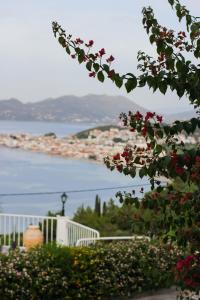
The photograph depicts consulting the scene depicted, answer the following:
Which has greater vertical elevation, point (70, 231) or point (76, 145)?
point (76, 145)

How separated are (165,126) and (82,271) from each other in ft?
17.1

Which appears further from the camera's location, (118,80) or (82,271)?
(82,271)

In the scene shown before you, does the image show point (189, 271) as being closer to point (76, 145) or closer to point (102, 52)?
point (102, 52)

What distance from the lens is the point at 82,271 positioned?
8.36 meters

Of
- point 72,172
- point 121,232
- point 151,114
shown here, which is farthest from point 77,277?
point 72,172

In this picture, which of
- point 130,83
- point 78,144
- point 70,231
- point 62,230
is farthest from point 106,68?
point 78,144

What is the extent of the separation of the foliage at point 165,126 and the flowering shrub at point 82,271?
12.1 feet

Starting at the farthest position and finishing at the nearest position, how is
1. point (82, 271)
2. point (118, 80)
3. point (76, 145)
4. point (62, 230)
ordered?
point (76, 145), point (62, 230), point (82, 271), point (118, 80)

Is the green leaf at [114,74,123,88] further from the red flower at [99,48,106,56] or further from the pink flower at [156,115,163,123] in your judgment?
the pink flower at [156,115,163,123]

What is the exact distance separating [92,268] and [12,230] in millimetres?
3178

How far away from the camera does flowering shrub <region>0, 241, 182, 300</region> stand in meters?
A: 7.77

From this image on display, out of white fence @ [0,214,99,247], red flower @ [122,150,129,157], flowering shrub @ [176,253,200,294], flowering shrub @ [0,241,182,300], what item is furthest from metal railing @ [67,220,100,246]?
red flower @ [122,150,129,157]

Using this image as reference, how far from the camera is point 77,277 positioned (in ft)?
27.1

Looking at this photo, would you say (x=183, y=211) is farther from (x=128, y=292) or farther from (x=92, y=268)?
(x=128, y=292)
